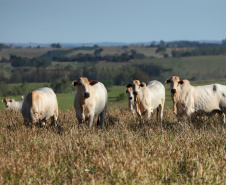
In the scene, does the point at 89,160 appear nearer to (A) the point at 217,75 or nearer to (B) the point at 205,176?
(B) the point at 205,176

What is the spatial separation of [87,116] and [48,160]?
11.3 feet

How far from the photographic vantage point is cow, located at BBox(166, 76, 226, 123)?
1084 centimetres

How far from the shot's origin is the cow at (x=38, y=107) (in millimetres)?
10375

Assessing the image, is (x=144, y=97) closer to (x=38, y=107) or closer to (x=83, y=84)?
(x=83, y=84)

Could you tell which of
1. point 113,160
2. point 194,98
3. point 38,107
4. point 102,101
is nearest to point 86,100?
point 102,101

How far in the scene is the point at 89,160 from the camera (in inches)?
274

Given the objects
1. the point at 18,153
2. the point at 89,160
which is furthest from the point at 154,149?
the point at 18,153

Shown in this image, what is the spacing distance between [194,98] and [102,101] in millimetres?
2780

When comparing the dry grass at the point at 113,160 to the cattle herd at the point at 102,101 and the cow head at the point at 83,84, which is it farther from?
the cattle herd at the point at 102,101

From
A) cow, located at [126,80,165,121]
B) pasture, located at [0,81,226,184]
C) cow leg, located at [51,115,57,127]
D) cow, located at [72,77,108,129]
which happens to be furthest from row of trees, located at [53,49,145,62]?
pasture, located at [0,81,226,184]

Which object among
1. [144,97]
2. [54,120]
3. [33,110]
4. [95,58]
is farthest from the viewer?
[95,58]

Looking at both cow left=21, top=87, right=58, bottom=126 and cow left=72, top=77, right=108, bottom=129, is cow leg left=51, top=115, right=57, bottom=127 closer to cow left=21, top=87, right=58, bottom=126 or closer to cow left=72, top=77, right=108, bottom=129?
cow left=21, top=87, right=58, bottom=126

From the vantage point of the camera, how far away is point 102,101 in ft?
Result: 36.8

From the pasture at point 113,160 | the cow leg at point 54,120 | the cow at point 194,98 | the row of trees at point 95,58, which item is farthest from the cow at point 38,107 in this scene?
the row of trees at point 95,58
